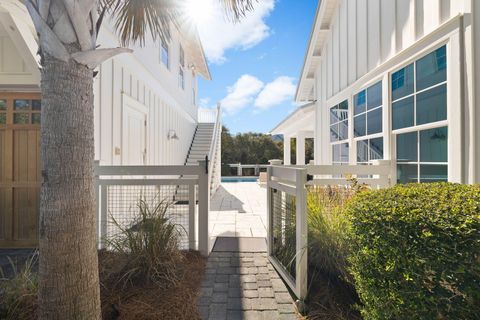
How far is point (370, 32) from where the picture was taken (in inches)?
184

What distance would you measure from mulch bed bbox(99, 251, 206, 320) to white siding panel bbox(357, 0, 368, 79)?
510 cm

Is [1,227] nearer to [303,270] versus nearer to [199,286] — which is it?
[199,286]

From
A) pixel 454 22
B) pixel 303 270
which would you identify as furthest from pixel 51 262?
pixel 454 22

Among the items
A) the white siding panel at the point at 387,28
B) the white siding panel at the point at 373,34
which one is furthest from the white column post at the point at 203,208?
the white siding panel at the point at 373,34

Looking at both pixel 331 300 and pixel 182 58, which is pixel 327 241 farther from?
pixel 182 58

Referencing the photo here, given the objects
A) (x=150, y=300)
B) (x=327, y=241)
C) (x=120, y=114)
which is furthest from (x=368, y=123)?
(x=120, y=114)

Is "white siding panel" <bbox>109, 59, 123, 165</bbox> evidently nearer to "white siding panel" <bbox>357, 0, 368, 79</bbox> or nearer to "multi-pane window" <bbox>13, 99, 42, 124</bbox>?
"multi-pane window" <bbox>13, 99, 42, 124</bbox>

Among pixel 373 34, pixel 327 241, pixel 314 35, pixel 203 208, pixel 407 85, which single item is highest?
pixel 314 35

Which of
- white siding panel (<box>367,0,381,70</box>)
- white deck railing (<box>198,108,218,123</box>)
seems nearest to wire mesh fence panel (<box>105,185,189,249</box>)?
white siding panel (<box>367,0,381,70</box>)

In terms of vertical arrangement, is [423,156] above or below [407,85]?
below

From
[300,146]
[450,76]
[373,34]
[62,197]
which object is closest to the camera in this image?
[62,197]

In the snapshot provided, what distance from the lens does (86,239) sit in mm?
1721

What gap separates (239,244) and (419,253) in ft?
9.53

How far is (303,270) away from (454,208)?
56.1 inches
